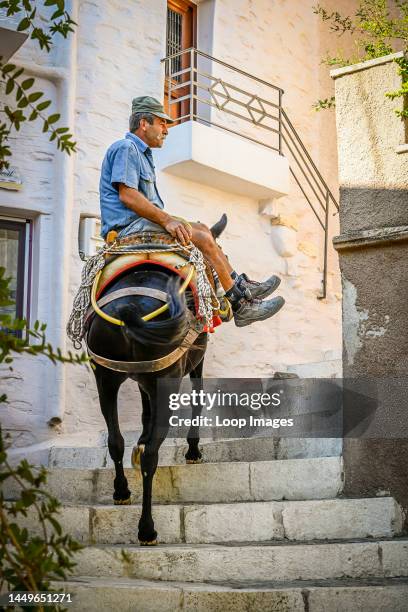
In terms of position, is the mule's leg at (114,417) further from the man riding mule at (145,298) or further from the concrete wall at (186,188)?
the concrete wall at (186,188)

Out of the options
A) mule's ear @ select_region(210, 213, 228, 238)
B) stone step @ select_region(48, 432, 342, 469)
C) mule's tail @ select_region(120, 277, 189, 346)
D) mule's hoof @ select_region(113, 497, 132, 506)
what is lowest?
mule's hoof @ select_region(113, 497, 132, 506)

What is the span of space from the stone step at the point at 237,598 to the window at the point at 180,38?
264 inches

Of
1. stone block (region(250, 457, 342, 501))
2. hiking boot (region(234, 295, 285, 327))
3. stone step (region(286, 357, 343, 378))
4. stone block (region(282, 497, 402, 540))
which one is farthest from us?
stone step (region(286, 357, 343, 378))

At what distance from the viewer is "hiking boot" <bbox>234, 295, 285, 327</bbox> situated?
6500 mm

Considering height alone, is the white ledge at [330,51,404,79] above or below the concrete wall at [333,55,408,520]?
above

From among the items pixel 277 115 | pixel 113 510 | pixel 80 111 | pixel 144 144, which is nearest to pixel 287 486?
pixel 113 510

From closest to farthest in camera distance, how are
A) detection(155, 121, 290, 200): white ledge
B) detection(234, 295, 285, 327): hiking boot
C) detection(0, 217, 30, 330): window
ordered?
detection(234, 295, 285, 327): hiking boot
detection(0, 217, 30, 330): window
detection(155, 121, 290, 200): white ledge

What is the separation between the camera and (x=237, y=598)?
4.50m

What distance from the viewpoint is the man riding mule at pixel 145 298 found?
17.6 ft

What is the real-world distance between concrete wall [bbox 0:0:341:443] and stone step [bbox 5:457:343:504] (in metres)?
2.32

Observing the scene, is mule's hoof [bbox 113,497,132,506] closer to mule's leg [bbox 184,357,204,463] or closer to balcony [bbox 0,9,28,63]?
mule's leg [bbox 184,357,204,463]

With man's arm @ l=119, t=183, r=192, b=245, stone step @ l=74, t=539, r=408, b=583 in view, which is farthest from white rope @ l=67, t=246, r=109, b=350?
stone step @ l=74, t=539, r=408, b=583

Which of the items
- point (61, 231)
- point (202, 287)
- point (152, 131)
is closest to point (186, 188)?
point (61, 231)

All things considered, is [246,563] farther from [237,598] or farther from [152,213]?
[152,213]
